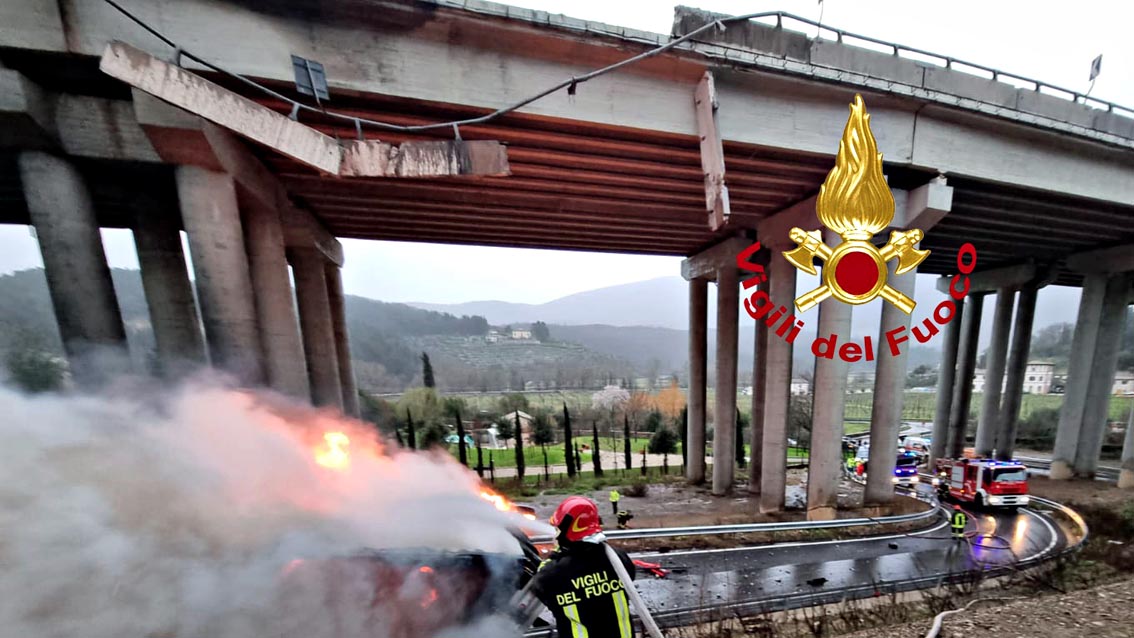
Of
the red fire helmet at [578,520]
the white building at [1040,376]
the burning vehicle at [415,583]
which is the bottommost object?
the white building at [1040,376]

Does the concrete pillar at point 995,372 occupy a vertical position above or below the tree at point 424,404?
above

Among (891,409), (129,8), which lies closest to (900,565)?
(891,409)

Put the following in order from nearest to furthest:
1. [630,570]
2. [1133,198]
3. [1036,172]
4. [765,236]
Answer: [630,570] → [1036,172] → [1133,198] → [765,236]

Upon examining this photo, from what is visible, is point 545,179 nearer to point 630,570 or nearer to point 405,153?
point 405,153

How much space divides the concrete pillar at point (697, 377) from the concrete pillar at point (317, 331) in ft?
58.5

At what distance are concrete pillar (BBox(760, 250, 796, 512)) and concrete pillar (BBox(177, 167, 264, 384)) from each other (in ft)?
55.4

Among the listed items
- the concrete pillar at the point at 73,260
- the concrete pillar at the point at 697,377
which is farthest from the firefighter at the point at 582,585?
the concrete pillar at the point at 697,377

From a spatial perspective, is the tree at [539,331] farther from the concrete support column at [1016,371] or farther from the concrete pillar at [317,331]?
the concrete pillar at [317,331]

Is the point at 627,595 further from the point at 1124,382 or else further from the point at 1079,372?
the point at 1124,382

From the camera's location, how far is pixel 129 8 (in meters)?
7.46

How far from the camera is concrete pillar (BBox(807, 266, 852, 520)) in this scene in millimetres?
13672

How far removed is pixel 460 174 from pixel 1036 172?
1773 centimetres

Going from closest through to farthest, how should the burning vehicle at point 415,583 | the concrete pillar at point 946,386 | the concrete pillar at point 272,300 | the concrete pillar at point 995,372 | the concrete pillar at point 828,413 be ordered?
the burning vehicle at point 415,583 → the concrete pillar at point 272,300 → the concrete pillar at point 828,413 → the concrete pillar at point 995,372 → the concrete pillar at point 946,386

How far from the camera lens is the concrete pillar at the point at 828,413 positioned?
1367cm
